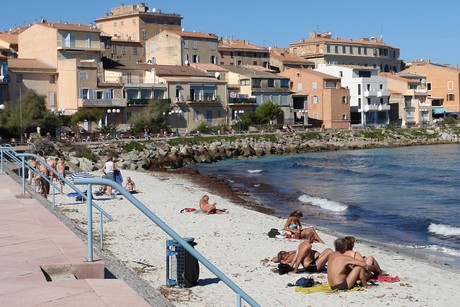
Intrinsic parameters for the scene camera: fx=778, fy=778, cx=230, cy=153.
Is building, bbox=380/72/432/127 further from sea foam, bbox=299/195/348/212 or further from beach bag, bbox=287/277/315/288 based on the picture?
beach bag, bbox=287/277/315/288

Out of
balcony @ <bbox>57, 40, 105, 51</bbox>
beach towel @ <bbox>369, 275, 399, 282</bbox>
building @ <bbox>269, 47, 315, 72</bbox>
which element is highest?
building @ <bbox>269, 47, 315, 72</bbox>

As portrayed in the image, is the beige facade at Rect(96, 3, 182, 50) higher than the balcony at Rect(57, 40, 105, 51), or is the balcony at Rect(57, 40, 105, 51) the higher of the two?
the beige facade at Rect(96, 3, 182, 50)

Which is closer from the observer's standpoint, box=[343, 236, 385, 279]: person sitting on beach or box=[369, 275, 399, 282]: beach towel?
box=[343, 236, 385, 279]: person sitting on beach

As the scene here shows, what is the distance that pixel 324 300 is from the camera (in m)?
12.5

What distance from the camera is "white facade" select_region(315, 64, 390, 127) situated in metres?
90.8

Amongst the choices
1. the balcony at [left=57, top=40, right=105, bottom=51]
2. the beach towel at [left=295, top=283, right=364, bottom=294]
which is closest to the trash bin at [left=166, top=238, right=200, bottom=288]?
the beach towel at [left=295, top=283, right=364, bottom=294]

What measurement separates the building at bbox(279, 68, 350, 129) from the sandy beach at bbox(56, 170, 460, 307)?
60.1 m

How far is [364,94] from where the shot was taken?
90500 mm

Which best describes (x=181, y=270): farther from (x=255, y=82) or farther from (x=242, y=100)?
(x=255, y=82)

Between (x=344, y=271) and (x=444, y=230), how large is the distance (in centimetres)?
1091

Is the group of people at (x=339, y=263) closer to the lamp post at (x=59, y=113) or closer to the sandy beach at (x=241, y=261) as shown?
the sandy beach at (x=241, y=261)

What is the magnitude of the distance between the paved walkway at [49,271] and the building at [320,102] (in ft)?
238

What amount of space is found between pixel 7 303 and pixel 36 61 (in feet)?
200

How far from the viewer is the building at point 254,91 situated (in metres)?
78.4
